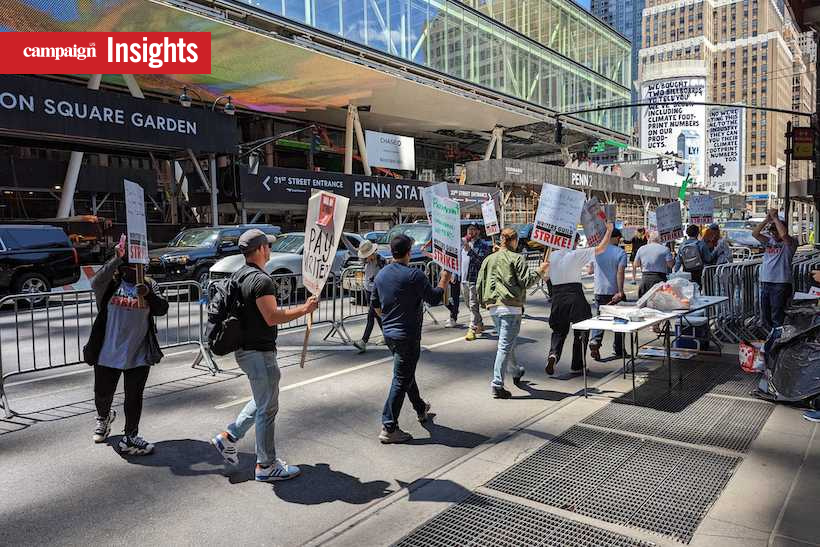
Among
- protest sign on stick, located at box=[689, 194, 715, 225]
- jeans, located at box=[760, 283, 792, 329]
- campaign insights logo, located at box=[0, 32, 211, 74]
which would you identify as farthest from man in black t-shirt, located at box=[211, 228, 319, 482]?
campaign insights logo, located at box=[0, 32, 211, 74]

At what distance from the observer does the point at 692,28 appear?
136 m

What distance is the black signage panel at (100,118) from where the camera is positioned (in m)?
17.2

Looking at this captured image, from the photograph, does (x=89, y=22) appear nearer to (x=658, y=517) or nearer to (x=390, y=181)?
(x=390, y=181)

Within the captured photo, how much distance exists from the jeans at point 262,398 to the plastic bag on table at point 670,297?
4.88m

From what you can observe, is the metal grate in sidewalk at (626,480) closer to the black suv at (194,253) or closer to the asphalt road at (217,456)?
the asphalt road at (217,456)

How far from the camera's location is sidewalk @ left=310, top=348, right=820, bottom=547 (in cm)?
355

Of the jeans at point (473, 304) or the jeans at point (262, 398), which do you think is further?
the jeans at point (473, 304)

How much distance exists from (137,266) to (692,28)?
158m

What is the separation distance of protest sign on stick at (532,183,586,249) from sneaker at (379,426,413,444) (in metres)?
2.91

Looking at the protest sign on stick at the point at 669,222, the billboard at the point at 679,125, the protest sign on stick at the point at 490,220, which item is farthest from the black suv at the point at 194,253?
the billboard at the point at 679,125

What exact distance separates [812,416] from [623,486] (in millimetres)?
2455

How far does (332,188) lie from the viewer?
2739 cm

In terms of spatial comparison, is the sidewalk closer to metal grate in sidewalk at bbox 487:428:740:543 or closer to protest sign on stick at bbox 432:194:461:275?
metal grate in sidewalk at bbox 487:428:740:543

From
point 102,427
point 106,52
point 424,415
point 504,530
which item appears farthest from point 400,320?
point 106,52
